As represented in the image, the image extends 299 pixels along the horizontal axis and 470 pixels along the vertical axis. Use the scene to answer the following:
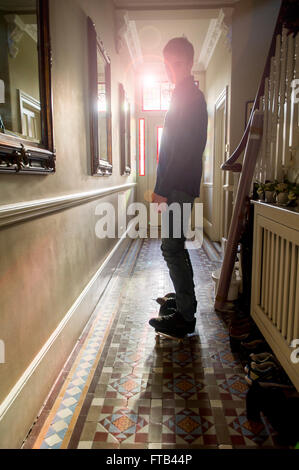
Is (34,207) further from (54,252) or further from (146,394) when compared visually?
(146,394)

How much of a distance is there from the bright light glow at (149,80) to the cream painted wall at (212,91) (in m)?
1.01

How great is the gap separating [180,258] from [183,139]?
65cm

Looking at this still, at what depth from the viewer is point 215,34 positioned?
4.58 meters

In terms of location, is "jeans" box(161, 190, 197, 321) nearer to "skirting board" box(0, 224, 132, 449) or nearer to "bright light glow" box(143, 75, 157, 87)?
"skirting board" box(0, 224, 132, 449)

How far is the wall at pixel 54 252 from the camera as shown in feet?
3.75

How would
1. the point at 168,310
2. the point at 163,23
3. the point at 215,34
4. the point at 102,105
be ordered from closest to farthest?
1. the point at 168,310
2. the point at 102,105
3. the point at 163,23
4. the point at 215,34

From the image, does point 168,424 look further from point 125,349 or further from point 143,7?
point 143,7

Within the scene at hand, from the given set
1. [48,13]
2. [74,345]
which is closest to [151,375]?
[74,345]

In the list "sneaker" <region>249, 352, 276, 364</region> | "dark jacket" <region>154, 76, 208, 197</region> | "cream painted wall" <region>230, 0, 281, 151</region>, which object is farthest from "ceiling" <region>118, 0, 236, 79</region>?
"sneaker" <region>249, 352, 276, 364</region>

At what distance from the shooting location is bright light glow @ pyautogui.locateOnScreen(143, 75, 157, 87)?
6.11 meters

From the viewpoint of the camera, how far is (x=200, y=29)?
15.1 ft

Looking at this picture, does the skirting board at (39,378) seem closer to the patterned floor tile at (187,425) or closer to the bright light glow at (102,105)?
the patterned floor tile at (187,425)

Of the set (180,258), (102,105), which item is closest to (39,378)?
(180,258)

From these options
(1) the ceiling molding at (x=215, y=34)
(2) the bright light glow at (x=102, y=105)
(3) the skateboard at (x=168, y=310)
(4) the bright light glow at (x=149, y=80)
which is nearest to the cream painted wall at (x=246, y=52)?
(1) the ceiling molding at (x=215, y=34)
